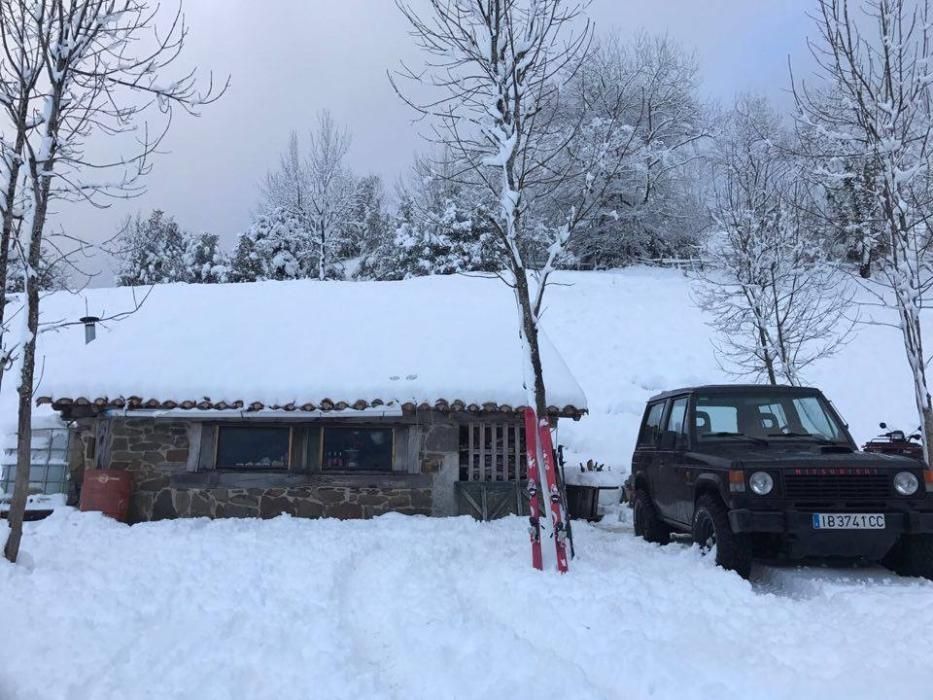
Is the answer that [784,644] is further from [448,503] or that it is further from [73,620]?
[448,503]

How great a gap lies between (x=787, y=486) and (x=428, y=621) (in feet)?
10.4

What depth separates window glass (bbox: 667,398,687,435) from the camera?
7.36 m

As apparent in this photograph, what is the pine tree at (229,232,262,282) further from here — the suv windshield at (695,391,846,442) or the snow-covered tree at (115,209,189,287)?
the suv windshield at (695,391,846,442)

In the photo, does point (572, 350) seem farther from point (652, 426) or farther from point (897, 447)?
point (652, 426)

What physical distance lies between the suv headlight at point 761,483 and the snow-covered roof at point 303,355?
4559 millimetres

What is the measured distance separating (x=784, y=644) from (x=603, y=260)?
29.7 metres

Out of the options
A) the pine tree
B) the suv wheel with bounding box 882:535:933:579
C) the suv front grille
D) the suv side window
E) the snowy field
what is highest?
the pine tree

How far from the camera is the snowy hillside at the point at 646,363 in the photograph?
17.1 metres

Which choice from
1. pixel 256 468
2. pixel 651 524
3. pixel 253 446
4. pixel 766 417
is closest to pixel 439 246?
pixel 253 446

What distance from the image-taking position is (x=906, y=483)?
18.7 feet

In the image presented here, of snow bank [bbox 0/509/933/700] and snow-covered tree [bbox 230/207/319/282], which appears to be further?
snow-covered tree [bbox 230/207/319/282]

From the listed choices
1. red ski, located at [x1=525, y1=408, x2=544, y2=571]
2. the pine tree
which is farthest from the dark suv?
the pine tree

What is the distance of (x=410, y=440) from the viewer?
10.5m

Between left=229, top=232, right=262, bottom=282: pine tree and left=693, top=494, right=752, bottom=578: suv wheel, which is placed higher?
left=229, top=232, right=262, bottom=282: pine tree
